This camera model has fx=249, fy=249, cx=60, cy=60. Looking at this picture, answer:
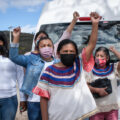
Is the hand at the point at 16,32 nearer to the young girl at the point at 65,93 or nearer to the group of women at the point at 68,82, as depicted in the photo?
the group of women at the point at 68,82

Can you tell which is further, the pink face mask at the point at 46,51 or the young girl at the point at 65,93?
the pink face mask at the point at 46,51

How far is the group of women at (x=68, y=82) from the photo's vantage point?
2.47m

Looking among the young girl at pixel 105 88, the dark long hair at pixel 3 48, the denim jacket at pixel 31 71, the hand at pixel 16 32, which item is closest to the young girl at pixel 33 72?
the denim jacket at pixel 31 71

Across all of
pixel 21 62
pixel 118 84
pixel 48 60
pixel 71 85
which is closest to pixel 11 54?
pixel 21 62

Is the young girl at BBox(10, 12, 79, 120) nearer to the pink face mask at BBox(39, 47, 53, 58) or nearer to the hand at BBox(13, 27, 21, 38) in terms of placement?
the pink face mask at BBox(39, 47, 53, 58)

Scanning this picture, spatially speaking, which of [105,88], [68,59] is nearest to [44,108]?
[68,59]

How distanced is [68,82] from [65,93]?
113 millimetres

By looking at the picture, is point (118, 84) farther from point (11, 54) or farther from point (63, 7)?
point (63, 7)

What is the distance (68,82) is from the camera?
97.4 inches

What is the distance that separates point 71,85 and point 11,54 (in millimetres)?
797

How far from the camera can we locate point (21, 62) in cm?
293

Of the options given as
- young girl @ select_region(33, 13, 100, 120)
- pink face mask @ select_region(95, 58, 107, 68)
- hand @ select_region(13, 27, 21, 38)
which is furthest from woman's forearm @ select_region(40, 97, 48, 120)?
pink face mask @ select_region(95, 58, 107, 68)

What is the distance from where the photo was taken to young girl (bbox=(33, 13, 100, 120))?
246 cm

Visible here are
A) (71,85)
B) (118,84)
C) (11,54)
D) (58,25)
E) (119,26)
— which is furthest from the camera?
(58,25)
